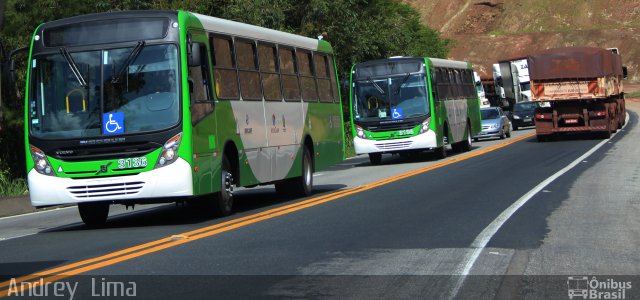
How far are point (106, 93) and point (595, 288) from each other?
784cm

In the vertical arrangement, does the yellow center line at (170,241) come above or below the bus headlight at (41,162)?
below

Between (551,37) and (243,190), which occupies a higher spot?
(551,37)

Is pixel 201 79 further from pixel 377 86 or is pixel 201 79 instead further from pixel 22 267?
pixel 377 86

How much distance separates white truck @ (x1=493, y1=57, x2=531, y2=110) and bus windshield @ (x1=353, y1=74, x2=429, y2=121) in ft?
115

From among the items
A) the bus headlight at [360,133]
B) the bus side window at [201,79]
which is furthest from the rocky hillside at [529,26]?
the bus side window at [201,79]

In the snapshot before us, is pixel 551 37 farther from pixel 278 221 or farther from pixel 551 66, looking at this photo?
pixel 278 221

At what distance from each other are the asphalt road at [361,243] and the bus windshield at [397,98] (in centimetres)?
1023

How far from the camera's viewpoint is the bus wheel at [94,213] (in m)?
16.3

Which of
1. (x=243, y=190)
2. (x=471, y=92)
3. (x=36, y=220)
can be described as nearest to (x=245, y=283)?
(x=36, y=220)

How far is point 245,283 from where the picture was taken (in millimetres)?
9664

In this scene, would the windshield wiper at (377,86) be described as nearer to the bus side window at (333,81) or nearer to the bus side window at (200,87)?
the bus side window at (333,81)

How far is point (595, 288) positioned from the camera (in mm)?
9352

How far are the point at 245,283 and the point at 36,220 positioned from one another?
9.75m

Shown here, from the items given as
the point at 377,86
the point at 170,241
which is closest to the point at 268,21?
the point at 377,86
